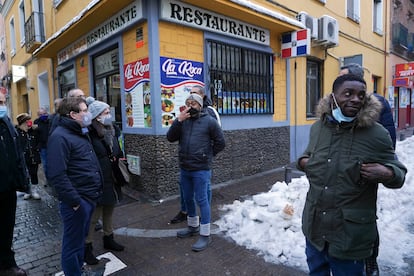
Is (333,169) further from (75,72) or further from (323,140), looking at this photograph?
(75,72)

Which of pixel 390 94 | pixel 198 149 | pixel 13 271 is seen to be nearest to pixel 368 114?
pixel 198 149

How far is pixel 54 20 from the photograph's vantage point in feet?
29.8

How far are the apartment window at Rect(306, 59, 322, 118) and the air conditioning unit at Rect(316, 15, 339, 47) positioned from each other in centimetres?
72

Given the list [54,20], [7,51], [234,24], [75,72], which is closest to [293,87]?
[234,24]

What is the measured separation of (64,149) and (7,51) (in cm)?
1758

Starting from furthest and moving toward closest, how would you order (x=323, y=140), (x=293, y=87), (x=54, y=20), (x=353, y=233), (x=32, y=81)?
(x=32, y=81) < (x=54, y=20) < (x=293, y=87) < (x=323, y=140) < (x=353, y=233)

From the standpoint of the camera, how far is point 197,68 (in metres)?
5.72

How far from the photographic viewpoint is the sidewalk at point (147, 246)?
2975mm

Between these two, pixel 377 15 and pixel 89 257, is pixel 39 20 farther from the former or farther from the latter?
pixel 377 15

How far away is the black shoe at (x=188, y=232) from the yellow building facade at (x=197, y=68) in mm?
1617

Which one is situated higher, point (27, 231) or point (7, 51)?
point (7, 51)

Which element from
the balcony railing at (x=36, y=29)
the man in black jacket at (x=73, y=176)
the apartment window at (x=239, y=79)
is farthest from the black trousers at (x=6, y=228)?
the balcony railing at (x=36, y=29)

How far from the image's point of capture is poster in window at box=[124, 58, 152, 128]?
527 cm

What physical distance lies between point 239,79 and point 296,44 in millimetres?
1867
